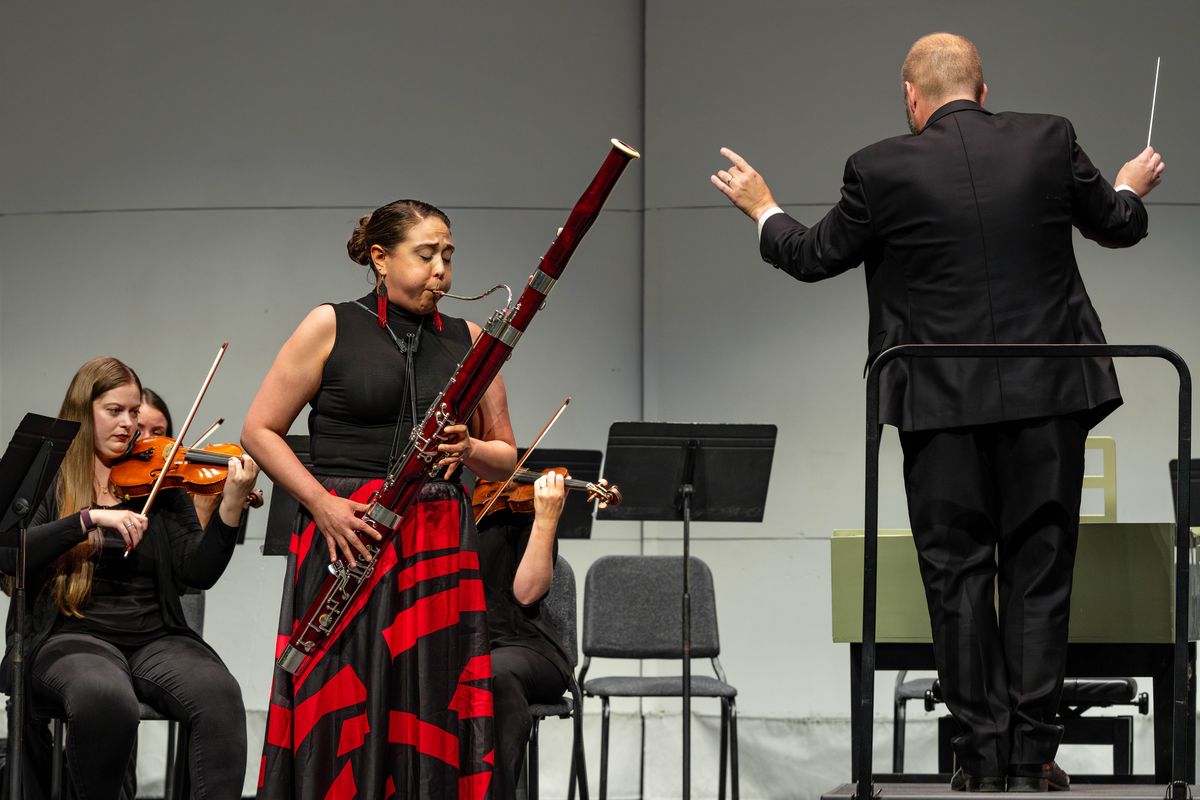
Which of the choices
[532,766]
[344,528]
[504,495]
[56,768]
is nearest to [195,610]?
[56,768]

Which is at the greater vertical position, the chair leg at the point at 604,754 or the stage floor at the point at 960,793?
the stage floor at the point at 960,793

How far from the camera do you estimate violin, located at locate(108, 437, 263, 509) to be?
3.50 m

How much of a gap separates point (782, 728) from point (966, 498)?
3.10 meters

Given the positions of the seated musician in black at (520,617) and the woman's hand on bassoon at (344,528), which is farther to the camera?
the seated musician in black at (520,617)

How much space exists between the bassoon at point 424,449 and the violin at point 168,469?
1228 millimetres

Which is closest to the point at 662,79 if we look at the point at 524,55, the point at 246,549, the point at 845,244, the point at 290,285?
the point at 524,55

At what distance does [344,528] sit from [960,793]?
111 cm

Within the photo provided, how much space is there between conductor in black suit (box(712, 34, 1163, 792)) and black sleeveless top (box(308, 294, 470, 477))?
827 millimetres

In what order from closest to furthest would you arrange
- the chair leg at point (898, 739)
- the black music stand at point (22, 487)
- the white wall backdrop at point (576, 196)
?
1. the black music stand at point (22, 487)
2. the chair leg at point (898, 739)
3. the white wall backdrop at point (576, 196)

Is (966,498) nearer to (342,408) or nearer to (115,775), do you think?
(342,408)

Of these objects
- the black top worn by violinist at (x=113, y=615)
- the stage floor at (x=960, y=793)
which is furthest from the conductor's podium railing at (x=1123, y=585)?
the black top worn by violinist at (x=113, y=615)

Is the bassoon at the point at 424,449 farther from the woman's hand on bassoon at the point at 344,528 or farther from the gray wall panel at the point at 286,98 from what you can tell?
the gray wall panel at the point at 286,98

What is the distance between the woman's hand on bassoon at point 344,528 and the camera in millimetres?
2289

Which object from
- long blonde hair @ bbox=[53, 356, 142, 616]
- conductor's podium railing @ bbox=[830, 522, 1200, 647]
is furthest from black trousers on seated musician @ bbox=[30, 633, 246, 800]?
conductor's podium railing @ bbox=[830, 522, 1200, 647]
